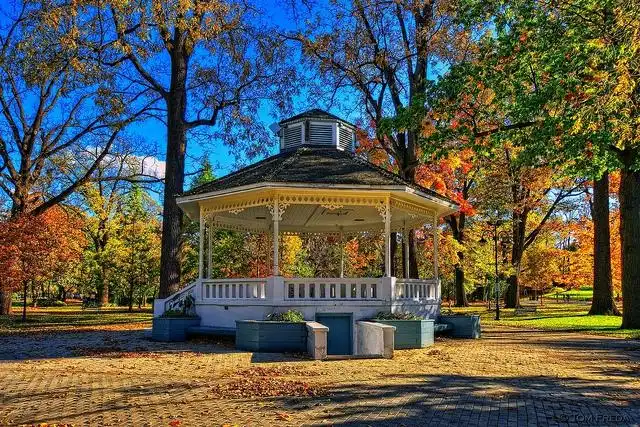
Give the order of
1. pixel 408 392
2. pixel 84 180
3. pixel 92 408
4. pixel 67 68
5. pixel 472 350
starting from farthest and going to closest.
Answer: pixel 84 180
pixel 67 68
pixel 472 350
pixel 408 392
pixel 92 408

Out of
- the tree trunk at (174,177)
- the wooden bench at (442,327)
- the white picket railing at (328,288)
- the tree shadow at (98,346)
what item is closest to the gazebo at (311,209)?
the white picket railing at (328,288)

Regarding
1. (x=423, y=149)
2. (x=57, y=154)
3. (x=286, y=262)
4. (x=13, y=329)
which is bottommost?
(x=13, y=329)

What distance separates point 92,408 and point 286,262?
2858 cm

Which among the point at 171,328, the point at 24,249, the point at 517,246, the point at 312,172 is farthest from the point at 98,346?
the point at 517,246

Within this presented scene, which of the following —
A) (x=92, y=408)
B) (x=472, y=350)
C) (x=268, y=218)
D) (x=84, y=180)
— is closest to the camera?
(x=92, y=408)

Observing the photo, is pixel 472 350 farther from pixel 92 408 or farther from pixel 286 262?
pixel 286 262

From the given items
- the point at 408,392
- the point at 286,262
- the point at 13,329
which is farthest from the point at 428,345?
the point at 286,262

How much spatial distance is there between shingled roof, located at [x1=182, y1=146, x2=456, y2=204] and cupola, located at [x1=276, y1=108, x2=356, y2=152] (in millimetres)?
601

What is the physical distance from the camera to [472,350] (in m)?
13.2

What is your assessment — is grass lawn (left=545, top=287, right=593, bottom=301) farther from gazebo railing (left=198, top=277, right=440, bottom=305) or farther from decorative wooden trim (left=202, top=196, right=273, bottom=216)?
decorative wooden trim (left=202, top=196, right=273, bottom=216)

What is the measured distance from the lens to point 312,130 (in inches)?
768

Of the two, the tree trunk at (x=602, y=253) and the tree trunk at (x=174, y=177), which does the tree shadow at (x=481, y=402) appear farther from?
the tree trunk at (x=602, y=253)

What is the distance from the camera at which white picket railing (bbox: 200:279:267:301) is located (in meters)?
15.1

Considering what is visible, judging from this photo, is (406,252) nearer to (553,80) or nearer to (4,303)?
(553,80)
